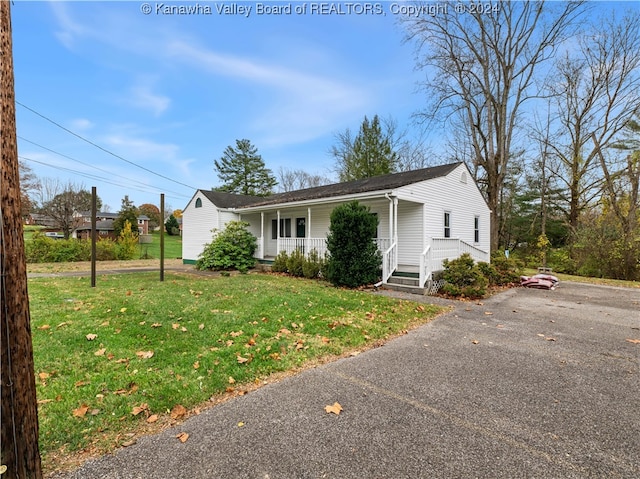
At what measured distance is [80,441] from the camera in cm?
225

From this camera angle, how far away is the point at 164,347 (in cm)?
404

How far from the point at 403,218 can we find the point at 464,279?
3845mm

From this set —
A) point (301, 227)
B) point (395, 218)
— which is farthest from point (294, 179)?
point (395, 218)

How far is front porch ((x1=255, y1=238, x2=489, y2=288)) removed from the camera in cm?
947

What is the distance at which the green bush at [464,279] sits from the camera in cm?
849

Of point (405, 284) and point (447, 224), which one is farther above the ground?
point (447, 224)

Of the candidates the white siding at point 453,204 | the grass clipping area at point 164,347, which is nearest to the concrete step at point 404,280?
the white siding at point 453,204

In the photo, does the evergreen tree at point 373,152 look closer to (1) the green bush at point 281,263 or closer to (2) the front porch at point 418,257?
(2) the front porch at point 418,257

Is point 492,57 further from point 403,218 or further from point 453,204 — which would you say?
point 403,218

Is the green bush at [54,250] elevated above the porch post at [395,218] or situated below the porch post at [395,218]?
below

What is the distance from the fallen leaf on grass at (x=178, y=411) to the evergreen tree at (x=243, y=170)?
121 feet

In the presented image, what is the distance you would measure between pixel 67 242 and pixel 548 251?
32.1 meters

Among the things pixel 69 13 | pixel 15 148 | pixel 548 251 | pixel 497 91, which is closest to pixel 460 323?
pixel 15 148

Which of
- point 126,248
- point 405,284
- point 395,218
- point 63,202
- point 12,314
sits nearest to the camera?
point 12,314
